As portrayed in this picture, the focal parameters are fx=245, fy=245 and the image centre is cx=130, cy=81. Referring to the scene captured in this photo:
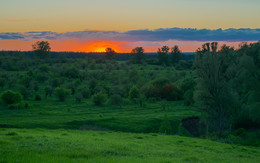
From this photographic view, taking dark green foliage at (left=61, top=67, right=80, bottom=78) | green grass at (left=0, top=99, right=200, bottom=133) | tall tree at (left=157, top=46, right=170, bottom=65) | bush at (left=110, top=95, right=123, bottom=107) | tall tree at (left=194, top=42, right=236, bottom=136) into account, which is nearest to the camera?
green grass at (left=0, top=99, right=200, bottom=133)

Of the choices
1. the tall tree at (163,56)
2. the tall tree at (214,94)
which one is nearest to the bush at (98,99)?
the tall tree at (214,94)

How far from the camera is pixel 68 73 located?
109 m

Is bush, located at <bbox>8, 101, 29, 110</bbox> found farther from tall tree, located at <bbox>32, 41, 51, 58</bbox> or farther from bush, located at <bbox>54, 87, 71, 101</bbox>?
tall tree, located at <bbox>32, 41, 51, 58</bbox>

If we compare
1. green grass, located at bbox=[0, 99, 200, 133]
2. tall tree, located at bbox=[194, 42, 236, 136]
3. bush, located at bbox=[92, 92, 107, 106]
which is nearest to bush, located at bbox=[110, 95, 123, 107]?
bush, located at bbox=[92, 92, 107, 106]

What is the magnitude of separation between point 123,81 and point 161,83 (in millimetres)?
19188

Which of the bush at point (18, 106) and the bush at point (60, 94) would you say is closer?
the bush at point (18, 106)

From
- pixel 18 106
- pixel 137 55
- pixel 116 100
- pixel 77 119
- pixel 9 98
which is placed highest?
pixel 137 55

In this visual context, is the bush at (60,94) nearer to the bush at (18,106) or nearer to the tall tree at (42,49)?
the bush at (18,106)

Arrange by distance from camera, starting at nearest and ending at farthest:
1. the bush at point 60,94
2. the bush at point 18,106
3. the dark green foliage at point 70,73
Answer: the bush at point 18,106 → the bush at point 60,94 → the dark green foliage at point 70,73

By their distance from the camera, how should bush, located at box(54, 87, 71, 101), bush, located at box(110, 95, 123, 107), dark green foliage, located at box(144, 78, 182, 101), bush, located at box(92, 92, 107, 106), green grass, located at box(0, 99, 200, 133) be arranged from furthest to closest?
dark green foliage, located at box(144, 78, 182, 101) → bush, located at box(54, 87, 71, 101) → bush, located at box(110, 95, 123, 107) → bush, located at box(92, 92, 107, 106) → green grass, located at box(0, 99, 200, 133)

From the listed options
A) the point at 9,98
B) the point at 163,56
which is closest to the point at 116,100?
the point at 9,98

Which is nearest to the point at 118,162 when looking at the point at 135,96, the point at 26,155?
the point at 26,155

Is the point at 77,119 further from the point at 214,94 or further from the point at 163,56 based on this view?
the point at 163,56

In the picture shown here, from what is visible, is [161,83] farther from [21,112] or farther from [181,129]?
[21,112]
